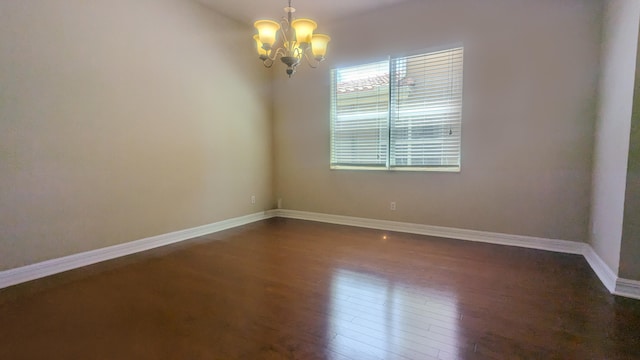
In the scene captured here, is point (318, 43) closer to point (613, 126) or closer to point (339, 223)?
point (613, 126)

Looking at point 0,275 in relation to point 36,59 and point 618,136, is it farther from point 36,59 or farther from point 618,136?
point 618,136

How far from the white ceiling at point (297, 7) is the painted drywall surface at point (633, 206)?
295 centimetres

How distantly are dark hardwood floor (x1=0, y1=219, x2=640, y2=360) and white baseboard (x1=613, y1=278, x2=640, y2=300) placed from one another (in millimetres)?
76

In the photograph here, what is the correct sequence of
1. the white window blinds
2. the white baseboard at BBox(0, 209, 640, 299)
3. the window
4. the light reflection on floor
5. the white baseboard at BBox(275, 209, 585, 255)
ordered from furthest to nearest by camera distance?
1. the white window blinds
2. the window
3. the white baseboard at BBox(275, 209, 585, 255)
4. the white baseboard at BBox(0, 209, 640, 299)
5. the light reflection on floor

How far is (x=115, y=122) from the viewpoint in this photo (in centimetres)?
335

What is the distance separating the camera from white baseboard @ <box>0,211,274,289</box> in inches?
107

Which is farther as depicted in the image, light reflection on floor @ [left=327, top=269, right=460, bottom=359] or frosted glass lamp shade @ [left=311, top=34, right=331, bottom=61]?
frosted glass lamp shade @ [left=311, top=34, right=331, bottom=61]

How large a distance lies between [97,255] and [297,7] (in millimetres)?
3847

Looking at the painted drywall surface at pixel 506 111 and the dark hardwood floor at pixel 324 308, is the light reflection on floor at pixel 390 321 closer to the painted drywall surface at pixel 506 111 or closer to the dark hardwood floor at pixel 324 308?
the dark hardwood floor at pixel 324 308

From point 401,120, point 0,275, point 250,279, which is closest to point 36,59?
point 0,275

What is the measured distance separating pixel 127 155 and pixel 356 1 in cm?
343

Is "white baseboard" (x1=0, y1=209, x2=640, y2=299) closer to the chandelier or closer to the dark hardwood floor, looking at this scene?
the dark hardwood floor

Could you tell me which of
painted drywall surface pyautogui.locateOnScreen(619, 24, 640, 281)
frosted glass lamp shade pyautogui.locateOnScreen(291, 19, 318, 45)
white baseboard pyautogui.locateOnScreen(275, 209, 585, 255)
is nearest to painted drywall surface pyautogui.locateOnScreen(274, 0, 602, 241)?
white baseboard pyautogui.locateOnScreen(275, 209, 585, 255)

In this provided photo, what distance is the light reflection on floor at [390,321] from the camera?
69.4 inches
